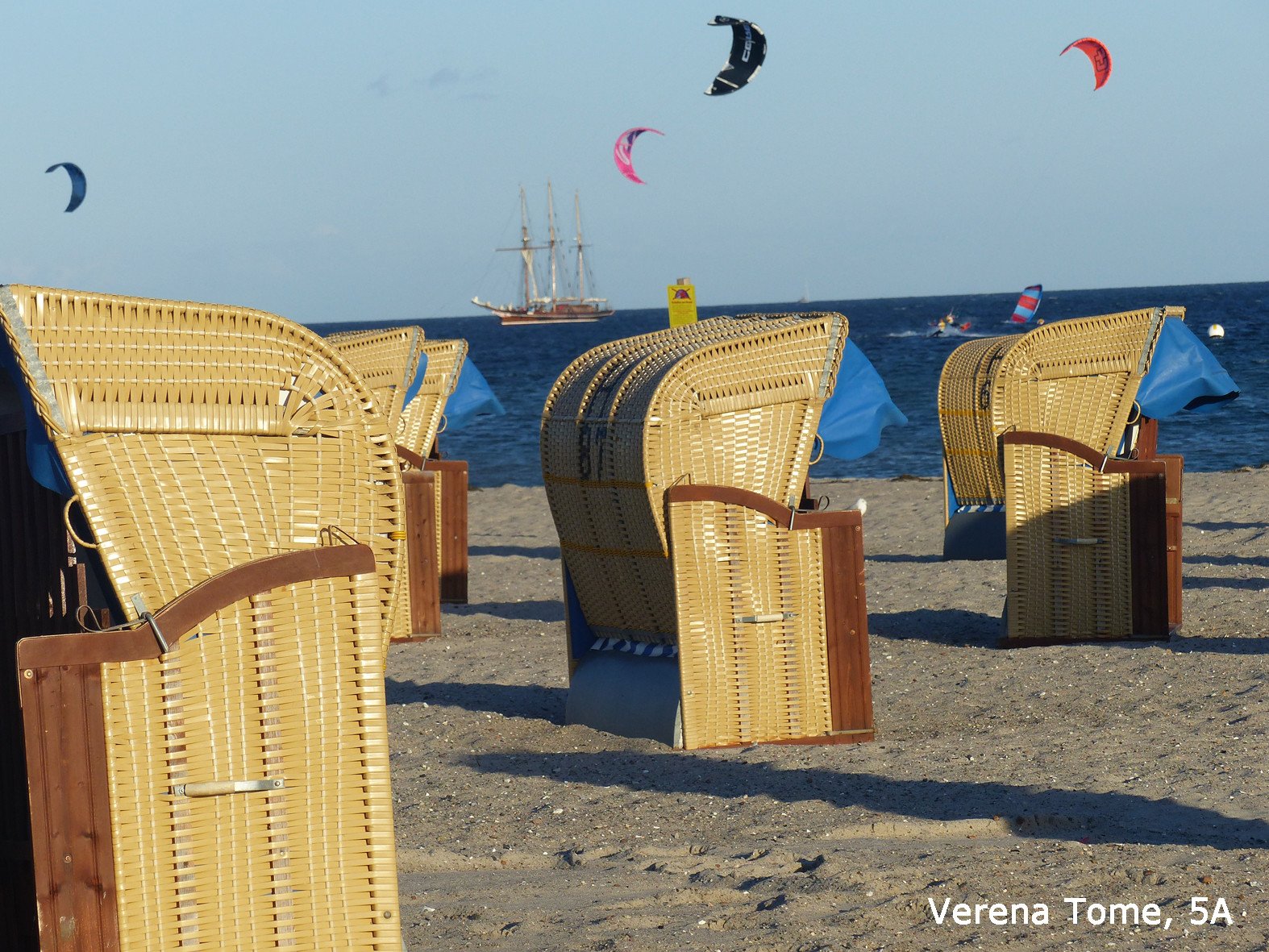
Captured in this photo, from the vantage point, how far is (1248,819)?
16.9ft

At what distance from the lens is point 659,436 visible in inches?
251

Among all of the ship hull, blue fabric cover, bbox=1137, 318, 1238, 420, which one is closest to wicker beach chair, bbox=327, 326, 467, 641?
blue fabric cover, bbox=1137, 318, 1238, 420

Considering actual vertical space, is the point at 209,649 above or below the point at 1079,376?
below

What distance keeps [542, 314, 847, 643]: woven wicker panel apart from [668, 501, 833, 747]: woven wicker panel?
0.16 metres

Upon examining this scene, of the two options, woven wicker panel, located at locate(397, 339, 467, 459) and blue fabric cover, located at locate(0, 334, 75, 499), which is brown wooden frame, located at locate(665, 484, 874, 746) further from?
woven wicker panel, located at locate(397, 339, 467, 459)

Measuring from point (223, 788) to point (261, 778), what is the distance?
89 mm

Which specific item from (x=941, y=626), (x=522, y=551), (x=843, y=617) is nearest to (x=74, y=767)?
(x=843, y=617)

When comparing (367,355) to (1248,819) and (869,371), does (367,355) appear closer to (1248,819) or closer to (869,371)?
(869,371)

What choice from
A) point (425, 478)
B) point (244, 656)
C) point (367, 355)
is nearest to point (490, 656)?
point (425, 478)

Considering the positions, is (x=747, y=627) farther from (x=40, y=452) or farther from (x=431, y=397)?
(x=431, y=397)

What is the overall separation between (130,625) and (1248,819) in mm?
3931

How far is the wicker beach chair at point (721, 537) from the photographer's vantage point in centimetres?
643

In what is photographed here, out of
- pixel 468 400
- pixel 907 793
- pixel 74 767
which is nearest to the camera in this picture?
pixel 74 767

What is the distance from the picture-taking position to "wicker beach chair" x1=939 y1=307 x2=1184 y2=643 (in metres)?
8.77
